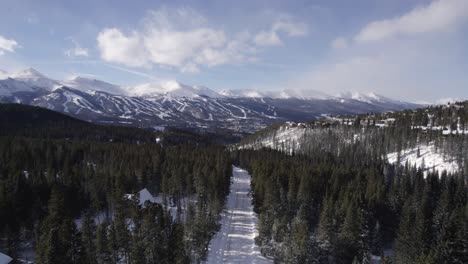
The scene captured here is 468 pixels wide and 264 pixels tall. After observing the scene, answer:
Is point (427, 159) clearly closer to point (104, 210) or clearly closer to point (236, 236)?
point (236, 236)

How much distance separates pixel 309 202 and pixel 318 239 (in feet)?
59.0

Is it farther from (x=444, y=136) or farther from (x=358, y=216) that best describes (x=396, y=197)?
(x=444, y=136)

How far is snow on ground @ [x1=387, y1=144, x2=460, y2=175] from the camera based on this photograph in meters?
133

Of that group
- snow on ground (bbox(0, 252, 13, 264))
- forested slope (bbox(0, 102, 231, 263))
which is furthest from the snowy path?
snow on ground (bbox(0, 252, 13, 264))

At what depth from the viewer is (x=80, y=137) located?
656ft

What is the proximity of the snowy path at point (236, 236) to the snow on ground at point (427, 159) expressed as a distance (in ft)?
247

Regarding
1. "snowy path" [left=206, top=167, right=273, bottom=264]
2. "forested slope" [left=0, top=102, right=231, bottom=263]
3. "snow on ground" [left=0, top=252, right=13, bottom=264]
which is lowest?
"snowy path" [left=206, top=167, right=273, bottom=264]

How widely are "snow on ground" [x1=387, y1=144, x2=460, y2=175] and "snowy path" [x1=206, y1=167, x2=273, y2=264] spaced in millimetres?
75155

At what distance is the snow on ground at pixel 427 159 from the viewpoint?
5221 inches

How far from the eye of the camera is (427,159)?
465 ft

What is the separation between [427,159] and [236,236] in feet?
341

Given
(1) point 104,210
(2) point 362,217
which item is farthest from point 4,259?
(2) point 362,217

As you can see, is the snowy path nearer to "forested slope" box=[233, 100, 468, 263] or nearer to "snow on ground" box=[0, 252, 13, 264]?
"forested slope" box=[233, 100, 468, 263]

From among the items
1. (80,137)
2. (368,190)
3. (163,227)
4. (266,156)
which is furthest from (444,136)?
(80,137)
